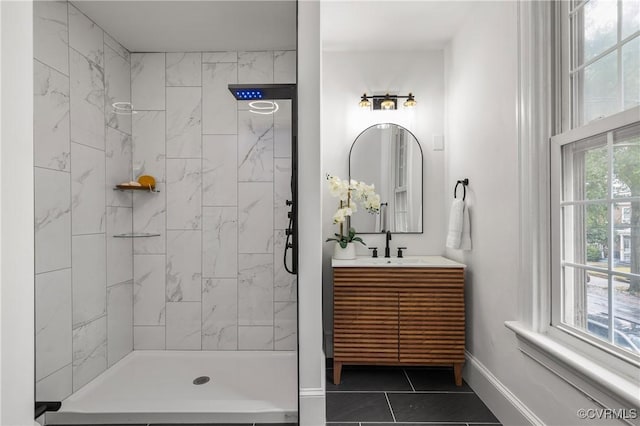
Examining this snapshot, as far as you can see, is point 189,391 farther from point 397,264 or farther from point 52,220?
point 397,264

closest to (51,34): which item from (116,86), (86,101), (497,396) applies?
(86,101)

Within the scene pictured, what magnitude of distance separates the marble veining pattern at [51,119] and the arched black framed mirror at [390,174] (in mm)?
1953

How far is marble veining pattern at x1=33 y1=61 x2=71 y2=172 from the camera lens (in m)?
1.97

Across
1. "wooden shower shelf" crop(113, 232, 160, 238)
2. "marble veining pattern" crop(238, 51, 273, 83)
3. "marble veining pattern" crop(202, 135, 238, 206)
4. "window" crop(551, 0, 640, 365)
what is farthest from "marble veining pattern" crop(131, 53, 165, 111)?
"window" crop(551, 0, 640, 365)

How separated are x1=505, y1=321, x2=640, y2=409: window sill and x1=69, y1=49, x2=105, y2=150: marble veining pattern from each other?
2.74 metres

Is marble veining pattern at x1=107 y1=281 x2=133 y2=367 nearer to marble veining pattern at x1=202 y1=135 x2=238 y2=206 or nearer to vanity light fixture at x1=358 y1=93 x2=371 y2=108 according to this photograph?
marble veining pattern at x1=202 y1=135 x2=238 y2=206

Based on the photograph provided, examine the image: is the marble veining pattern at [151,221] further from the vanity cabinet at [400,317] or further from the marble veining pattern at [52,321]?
the vanity cabinet at [400,317]

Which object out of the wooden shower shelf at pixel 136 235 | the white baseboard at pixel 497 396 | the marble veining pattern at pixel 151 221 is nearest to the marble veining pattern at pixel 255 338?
the marble veining pattern at pixel 151 221

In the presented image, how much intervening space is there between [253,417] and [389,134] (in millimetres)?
2235

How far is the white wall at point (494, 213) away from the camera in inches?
69.0

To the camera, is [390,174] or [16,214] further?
[390,174]

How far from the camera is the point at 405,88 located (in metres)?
3.01

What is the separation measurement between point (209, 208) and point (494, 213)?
2.03 meters

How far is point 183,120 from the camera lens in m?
2.84
